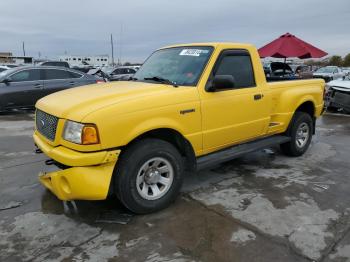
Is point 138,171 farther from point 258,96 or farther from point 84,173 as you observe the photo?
point 258,96

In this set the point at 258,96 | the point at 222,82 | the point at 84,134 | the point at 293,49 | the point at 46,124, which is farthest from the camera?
the point at 293,49

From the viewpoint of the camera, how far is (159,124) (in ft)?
12.5

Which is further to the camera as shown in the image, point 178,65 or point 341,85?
point 341,85

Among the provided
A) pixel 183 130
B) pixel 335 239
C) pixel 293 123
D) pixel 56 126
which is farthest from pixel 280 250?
pixel 293 123

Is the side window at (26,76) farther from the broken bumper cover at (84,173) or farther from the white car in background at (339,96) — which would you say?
the white car in background at (339,96)

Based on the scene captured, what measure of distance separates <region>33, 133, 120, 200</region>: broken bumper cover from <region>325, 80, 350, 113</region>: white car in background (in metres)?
9.96

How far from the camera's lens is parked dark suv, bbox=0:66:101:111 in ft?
35.2

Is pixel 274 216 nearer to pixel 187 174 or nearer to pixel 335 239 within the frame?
pixel 335 239

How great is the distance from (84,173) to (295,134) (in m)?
3.95

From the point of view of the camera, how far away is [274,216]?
3.87 m

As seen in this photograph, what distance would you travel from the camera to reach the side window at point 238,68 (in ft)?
15.3

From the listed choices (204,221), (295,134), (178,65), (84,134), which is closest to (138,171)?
(84,134)

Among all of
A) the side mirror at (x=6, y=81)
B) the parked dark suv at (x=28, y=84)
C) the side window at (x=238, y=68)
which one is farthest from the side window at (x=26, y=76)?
the side window at (x=238, y=68)

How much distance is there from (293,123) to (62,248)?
13.9 ft
